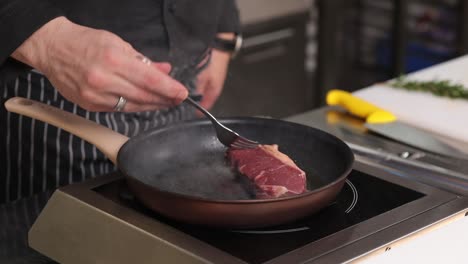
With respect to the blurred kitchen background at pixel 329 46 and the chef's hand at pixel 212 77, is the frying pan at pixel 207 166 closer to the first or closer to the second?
the chef's hand at pixel 212 77

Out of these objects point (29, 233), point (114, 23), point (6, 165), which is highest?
point (114, 23)

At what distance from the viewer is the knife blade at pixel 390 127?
4.06 ft

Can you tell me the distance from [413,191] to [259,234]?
0.22 metres

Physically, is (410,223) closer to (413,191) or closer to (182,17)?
(413,191)

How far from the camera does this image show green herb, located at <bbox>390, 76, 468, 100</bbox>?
1443mm

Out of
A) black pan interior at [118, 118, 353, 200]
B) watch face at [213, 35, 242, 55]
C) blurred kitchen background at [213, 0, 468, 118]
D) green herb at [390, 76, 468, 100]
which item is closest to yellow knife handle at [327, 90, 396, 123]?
green herb at [390, 76, 468, 100]

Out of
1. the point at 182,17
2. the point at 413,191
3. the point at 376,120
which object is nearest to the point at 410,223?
the point at 413,191

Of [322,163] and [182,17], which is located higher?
[182,17]

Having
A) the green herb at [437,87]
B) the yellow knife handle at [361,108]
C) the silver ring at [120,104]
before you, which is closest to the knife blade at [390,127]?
the yellow knife handle at [361,108]

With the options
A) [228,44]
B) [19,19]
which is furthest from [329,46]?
[19,19]

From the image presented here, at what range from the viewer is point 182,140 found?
1.10 metres

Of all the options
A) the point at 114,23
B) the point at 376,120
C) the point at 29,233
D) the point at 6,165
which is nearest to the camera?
the point at 29,233

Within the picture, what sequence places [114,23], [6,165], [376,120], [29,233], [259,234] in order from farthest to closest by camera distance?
[6,165] < [114,23] < [376,120] < [29,233] < [259,234]

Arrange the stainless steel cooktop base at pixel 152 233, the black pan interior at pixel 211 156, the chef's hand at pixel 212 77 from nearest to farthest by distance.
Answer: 1. the stainless steel cooktop base at pixel 152 233
2. the black pan interior at pixel 211 156
3. the chef's hand at pixel 212 77
